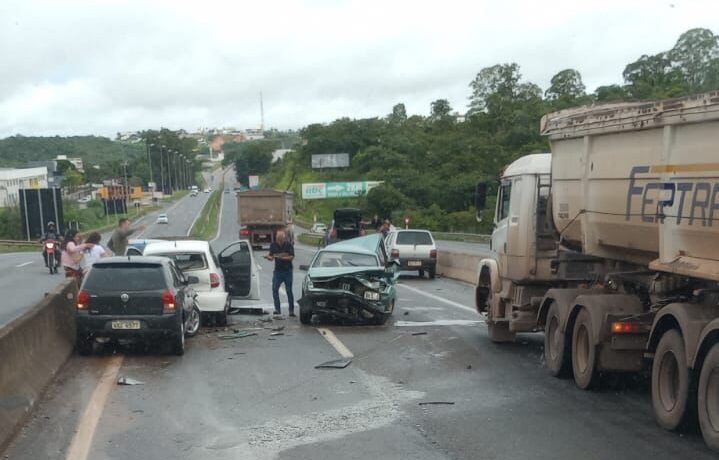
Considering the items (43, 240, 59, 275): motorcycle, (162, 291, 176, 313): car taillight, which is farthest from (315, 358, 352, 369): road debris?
(43, 240, 59, 275): motorcycle

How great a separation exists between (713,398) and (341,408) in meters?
3.78

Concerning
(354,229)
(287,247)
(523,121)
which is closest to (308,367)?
(287,247)

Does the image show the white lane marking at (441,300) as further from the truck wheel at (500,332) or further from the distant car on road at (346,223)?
the distant car on road at (346,223)

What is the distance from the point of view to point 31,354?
1008 centimetres

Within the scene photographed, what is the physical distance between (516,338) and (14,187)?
86.2 metres

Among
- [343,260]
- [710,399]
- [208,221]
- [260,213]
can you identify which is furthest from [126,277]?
[208,221]

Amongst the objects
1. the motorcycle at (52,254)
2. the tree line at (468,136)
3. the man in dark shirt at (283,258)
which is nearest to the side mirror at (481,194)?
the man in dark shirt at (283,258)

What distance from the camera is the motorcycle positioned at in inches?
1289

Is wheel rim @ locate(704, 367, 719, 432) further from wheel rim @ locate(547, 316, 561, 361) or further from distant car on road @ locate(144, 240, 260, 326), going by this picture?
distant car on road @ locate(144, 240, 260, 326)

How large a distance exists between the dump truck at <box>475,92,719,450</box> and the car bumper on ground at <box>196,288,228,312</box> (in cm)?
512

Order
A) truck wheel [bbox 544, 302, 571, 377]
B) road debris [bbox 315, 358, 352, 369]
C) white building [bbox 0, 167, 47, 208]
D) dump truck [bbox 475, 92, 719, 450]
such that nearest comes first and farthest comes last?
dump truck [bbox 475, 92, 719, 450] → truck wheel [bbox 544, 302, 571, 377] → road debris [bbox 315, 358, 352, 369] → white building [bbox 0, 167, 47, 208]

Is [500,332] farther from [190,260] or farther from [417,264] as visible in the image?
[417,264]

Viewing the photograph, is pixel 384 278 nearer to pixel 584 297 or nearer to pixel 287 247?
pixel 287 247

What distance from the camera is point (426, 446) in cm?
726
